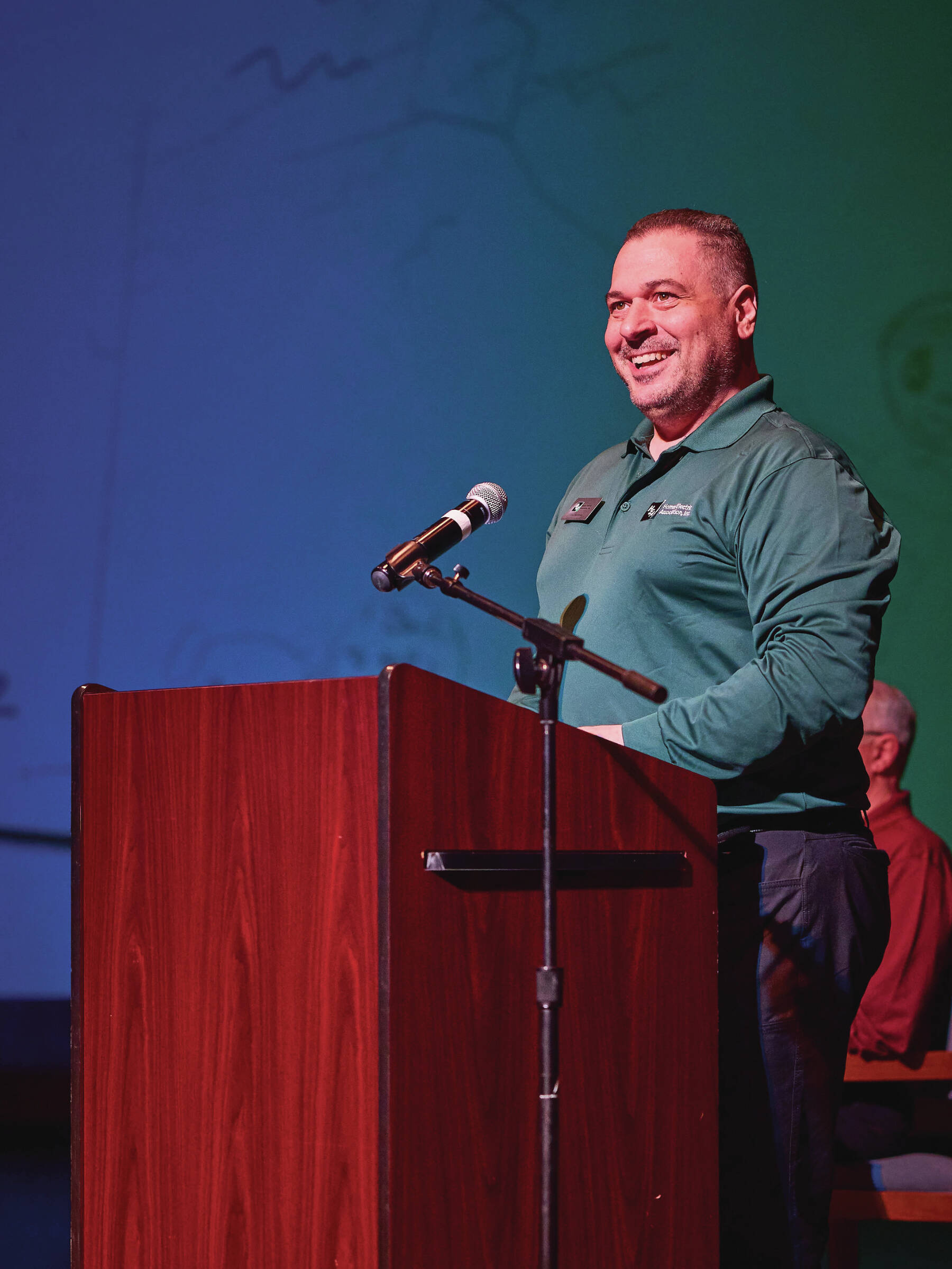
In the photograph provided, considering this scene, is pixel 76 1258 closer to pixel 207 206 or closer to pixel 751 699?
pixel 751 699

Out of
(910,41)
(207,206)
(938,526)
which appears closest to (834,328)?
(938,526)

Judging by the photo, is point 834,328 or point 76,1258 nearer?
point 76,1258

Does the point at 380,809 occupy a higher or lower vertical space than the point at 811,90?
lower

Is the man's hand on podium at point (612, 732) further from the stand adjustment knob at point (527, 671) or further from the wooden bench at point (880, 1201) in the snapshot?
the wooden bench at point (880, 1201)

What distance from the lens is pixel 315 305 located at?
131 inches

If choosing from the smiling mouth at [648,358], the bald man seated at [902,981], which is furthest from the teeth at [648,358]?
the bald man seated at [902,981]

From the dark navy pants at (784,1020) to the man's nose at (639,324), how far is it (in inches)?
29.4

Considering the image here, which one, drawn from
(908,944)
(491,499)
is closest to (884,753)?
(908,944)

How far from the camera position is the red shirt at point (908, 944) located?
2.22 metres

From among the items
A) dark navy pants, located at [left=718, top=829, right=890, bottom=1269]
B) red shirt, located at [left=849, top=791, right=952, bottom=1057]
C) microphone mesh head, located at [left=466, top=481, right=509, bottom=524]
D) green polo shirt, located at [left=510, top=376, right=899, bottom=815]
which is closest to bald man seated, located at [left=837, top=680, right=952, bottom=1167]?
red shirt, located at [left=849, top=791, right=952, bottom=1057]

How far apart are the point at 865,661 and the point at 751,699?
0.15 metres

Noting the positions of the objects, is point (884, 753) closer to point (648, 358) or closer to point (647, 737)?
point (648, 358)

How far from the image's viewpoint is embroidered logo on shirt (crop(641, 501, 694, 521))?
1609mm

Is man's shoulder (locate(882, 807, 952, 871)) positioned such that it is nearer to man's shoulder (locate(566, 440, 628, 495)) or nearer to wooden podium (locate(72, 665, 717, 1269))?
man's shoulder (locate(566, 440, 628, 495))
